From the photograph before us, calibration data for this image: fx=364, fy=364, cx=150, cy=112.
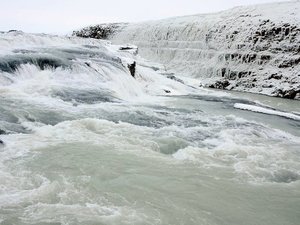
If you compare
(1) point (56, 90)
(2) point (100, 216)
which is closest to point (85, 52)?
(1) point (56, 90)

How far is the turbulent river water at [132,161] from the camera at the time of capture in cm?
432

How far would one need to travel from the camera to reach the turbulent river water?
4.32 metres

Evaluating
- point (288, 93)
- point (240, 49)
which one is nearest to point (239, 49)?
point (240, 49)

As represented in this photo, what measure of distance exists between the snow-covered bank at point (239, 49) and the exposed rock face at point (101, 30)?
41.2ft

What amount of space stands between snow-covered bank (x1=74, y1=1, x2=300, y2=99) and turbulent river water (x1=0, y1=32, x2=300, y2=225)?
11.1m

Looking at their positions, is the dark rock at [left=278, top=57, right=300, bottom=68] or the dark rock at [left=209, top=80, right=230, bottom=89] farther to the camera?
the dark rock at [left=209, top=80, right=230, bottom=89]

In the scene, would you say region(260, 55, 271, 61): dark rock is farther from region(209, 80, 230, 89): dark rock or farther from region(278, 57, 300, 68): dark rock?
region(209, 80, 230, 89): dark rock

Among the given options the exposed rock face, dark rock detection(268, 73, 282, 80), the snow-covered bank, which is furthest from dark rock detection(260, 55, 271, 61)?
the exposed rock face

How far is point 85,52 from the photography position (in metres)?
17.4

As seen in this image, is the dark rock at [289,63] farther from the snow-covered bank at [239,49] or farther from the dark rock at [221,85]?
the dark rock at [221,85]

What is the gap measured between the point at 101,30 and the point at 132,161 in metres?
44.7

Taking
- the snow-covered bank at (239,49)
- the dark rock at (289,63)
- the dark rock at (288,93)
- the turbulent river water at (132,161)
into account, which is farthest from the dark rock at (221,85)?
the turbulent river water at (132,161)

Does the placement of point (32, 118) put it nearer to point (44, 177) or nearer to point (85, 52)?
point (44, 177)

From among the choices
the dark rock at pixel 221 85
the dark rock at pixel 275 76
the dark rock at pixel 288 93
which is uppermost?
the dark rock at pixel 275 76
